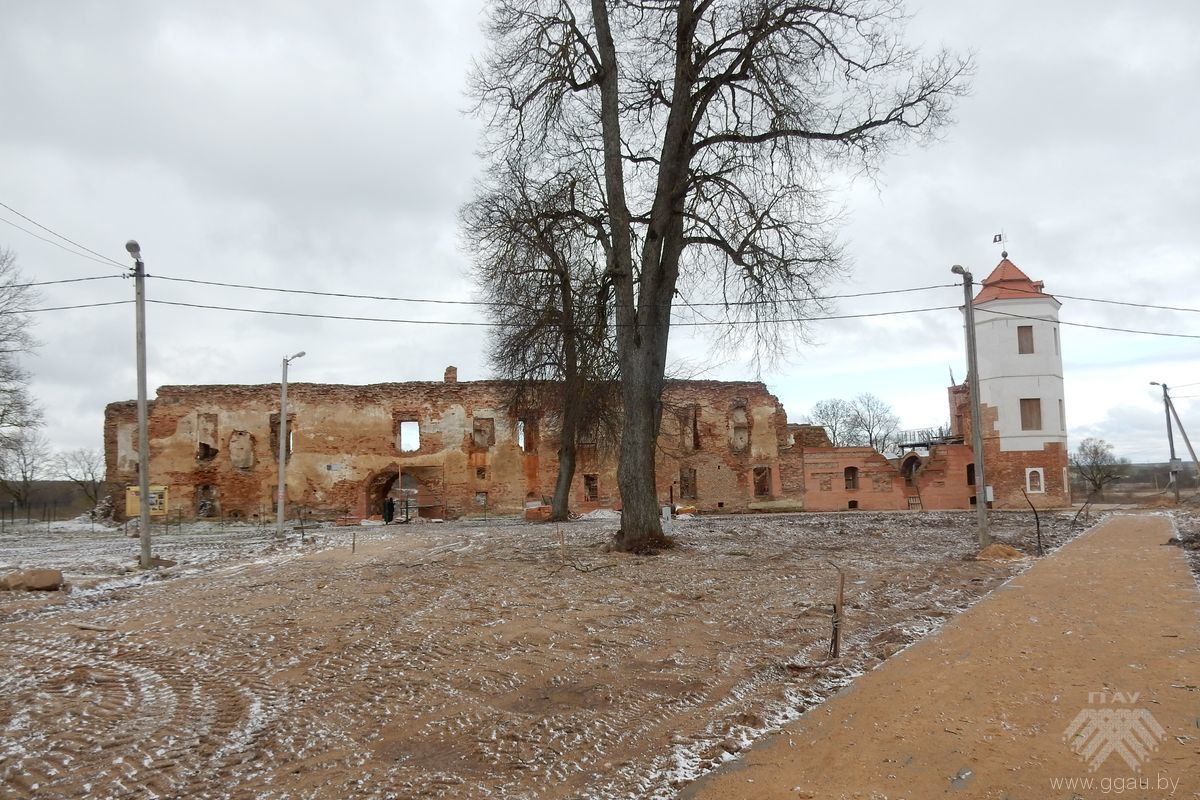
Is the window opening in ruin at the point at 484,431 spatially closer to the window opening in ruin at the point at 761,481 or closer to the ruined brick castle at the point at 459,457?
the ruined brick castle at the point at 459,457

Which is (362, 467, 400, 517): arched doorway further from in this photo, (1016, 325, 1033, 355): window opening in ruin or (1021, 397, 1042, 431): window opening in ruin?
(1016, 325, 1033, 355): window opening in ruin

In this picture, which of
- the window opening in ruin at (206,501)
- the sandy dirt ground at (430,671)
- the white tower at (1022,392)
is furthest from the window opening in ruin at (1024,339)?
the window opening in ruin at (206,501)

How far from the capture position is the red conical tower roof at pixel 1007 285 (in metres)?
36.6

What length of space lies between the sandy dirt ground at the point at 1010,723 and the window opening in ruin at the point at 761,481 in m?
31.1

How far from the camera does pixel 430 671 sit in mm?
6984

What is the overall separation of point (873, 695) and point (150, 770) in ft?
16.5

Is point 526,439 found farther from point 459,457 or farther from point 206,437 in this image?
point 206,437

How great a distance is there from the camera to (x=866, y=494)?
38.7 meters

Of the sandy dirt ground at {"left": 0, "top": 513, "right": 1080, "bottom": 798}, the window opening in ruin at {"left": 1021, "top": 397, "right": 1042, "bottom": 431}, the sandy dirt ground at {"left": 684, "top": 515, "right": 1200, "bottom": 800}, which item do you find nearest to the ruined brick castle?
the window opening in ruin at {"left": 1021, "top": 397, "right": 1042, "bottom": 431}

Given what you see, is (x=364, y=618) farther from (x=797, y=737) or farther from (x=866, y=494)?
(x=866, y=494)

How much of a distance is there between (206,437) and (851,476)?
1207 inches

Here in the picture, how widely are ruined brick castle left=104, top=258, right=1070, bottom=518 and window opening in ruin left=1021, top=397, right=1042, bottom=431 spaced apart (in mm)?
1471

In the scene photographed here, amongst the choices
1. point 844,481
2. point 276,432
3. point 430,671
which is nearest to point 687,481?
point 844,481

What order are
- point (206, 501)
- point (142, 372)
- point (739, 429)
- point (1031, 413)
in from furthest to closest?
point (739, 429) → point (206, 501) → point (1031, 413) → point (142, 372)
